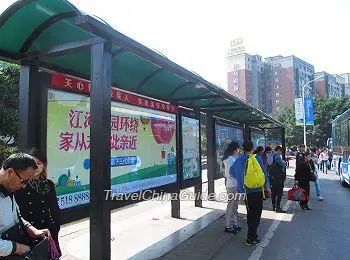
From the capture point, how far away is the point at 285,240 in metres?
6.30

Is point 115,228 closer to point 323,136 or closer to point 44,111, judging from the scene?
point 44,111

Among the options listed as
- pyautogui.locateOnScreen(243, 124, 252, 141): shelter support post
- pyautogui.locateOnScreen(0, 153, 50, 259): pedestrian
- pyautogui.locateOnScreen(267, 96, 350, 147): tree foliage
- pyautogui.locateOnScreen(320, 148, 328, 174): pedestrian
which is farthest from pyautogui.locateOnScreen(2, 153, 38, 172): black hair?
pyautogui.locateOnScreen(267, 96, 350, 147): tree foliage

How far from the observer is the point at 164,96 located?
7484 mm

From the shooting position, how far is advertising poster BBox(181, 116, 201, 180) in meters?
8.13

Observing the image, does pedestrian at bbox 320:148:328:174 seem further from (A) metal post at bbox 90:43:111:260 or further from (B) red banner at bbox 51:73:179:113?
(A) metal post at bbox 90:43:111:260

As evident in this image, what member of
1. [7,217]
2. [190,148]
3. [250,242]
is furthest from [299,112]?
[7,217]

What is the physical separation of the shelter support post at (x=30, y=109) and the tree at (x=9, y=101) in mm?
9204

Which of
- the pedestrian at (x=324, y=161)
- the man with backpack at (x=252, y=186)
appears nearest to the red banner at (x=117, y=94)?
the man with backpack at (x=252, y=186)

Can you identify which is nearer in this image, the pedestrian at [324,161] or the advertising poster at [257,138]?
Answer: the advertising poster at [257,138]

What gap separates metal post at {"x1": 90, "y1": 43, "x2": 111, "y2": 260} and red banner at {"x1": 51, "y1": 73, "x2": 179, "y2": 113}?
0.76 metres

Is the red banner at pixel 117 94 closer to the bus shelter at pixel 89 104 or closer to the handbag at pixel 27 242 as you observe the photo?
the bus shelter at pixel 89 104

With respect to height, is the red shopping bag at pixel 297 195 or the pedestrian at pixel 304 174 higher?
the pedestrian at pixel 304 174

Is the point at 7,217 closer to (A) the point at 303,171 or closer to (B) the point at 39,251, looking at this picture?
(B) the point at 39,251

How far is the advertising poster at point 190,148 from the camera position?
8.13 m
